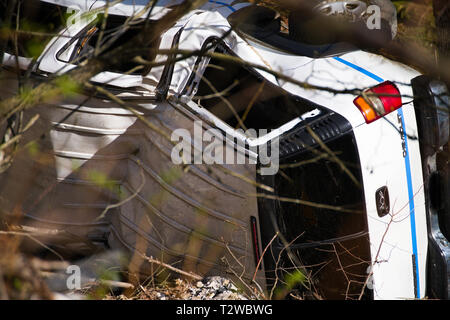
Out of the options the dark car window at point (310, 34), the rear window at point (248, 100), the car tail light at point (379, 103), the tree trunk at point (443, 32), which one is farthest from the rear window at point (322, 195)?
the tree trunk at point (443, 32)

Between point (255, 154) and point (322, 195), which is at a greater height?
point (255, 154)

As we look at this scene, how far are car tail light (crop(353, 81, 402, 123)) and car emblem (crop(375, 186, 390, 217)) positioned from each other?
415mm

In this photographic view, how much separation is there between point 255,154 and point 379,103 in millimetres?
803

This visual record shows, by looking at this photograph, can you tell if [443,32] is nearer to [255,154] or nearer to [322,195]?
[322,195]

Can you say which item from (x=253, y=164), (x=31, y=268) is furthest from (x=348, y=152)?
(x=31, y=268)

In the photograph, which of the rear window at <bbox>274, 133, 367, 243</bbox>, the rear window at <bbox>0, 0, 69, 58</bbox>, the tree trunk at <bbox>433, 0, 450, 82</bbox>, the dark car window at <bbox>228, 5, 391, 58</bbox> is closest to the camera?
the rear window at <bbox>274, 133, 367, 243</bbox>

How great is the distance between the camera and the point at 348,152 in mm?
3135

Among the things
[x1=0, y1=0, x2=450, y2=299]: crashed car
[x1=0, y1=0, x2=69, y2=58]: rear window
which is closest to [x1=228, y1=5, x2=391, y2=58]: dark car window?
[x1=0, y1=0, x2=450, y2=299]: crashed car

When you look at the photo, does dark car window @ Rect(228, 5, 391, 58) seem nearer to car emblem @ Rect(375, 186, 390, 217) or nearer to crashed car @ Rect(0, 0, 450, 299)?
crashed car @ Rect(0, 0, 450, 299)

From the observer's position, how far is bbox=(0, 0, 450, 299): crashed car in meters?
3.17

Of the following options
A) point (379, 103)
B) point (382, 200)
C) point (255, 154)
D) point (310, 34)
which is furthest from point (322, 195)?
point (310, 34)

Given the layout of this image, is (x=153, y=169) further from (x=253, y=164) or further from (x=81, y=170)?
(x=253, y=164)

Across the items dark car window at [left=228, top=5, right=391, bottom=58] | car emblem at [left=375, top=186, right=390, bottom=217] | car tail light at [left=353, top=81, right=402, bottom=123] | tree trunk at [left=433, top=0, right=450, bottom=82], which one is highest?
tree trunk at [left=433, top=0, right=450, bottom=82]

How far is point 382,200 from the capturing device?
3.15 meters
